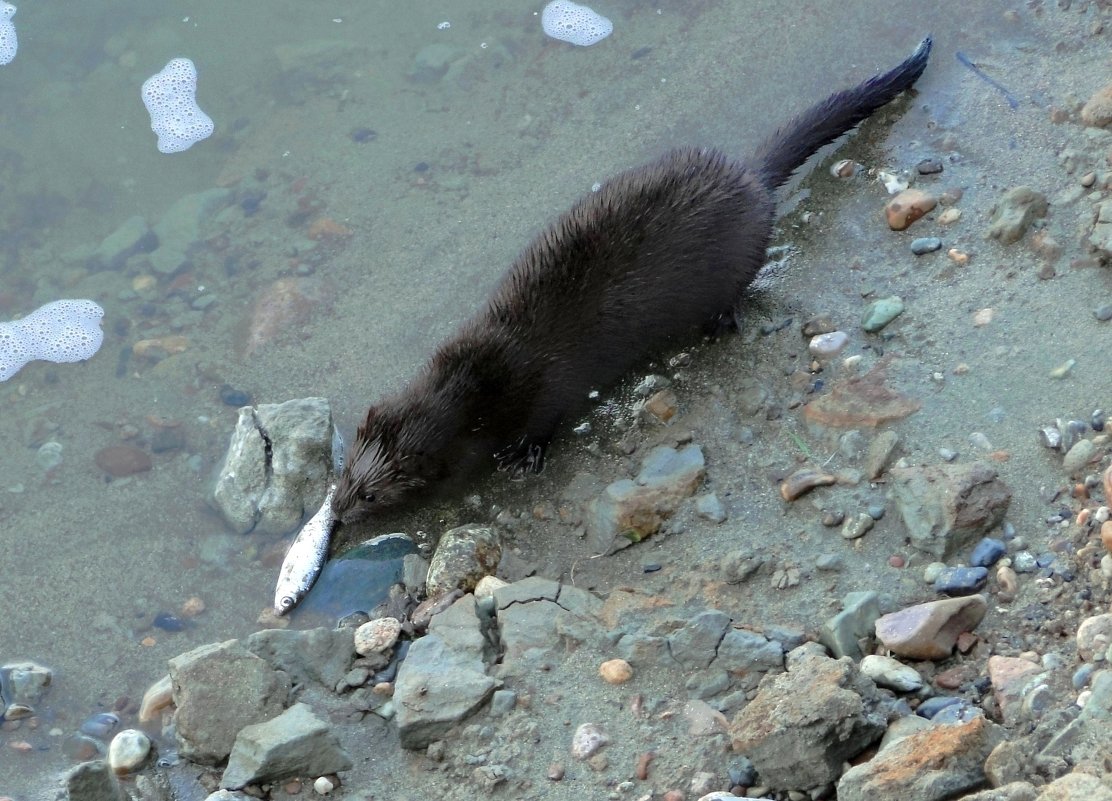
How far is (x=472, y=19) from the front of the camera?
6605mm

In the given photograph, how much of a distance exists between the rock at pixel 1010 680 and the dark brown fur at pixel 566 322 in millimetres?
2062

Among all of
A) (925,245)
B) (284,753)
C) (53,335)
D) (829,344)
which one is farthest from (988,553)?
(53,335)

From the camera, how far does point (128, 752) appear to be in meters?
3.77

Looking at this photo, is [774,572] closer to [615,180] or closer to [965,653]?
[965,653]

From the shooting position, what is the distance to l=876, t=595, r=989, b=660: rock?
10.3 feet

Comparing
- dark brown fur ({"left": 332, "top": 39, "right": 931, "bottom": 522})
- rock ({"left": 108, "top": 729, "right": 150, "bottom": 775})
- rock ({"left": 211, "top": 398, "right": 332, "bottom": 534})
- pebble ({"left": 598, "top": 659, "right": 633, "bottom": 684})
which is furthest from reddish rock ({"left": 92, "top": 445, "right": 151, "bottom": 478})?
pebble ({"left": 598, "top": 659, "right": 633, "bottom": 684})

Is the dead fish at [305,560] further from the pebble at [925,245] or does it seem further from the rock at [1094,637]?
the rock at [1094,637]

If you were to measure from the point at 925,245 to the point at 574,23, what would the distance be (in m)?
2.60

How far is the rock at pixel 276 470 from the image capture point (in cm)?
465

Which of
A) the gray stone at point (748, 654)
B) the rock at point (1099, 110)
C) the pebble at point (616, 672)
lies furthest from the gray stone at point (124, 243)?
the rock at point (1099, 110)

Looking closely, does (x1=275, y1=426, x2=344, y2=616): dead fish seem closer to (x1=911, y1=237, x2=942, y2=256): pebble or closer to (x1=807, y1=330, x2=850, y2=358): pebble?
(x1=807, y1=330, x2=850, y2=358): pebble

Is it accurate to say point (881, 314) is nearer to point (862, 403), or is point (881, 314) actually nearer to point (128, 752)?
point (862, 403)

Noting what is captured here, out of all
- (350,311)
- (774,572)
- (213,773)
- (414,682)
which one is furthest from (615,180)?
(213,773)

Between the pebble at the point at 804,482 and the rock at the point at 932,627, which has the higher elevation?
the rock at the point at 932,627
